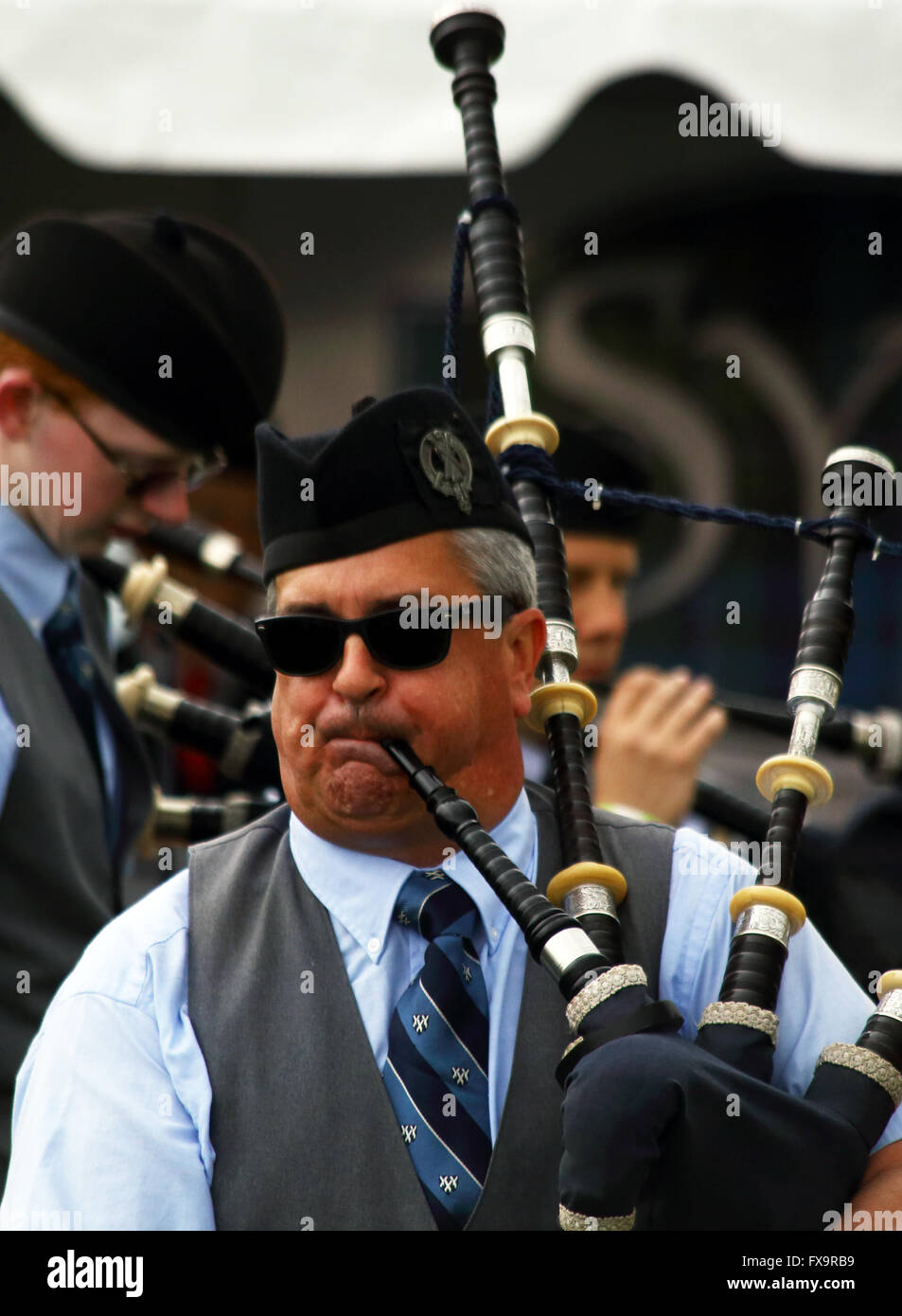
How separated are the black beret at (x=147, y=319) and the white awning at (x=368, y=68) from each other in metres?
3.32

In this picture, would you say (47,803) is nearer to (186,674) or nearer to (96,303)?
(96,303)

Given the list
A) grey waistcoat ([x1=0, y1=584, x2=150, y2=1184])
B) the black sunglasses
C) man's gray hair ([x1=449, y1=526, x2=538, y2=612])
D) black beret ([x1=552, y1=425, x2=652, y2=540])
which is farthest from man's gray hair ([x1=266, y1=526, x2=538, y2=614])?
black beret ([x1=552, y1=425, x2=652, y2=540])

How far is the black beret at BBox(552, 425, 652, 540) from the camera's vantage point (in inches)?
169

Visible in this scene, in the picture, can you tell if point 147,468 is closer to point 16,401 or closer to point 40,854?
point 16,401

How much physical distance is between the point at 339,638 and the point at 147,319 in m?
1.32

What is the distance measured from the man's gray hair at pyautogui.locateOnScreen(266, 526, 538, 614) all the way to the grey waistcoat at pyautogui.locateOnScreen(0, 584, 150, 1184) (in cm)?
86

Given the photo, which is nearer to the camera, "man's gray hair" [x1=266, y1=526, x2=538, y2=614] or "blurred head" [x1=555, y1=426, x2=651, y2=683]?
"man's gray hair" [x1=266, y1=526, x2=538, y2=614]

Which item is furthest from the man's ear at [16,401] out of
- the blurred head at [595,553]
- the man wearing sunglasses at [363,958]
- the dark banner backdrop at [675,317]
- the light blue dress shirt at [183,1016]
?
the dark banner backdrop at [675,317]

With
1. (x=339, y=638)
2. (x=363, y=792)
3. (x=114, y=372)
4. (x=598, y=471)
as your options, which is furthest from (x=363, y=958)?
(x=598, y=471)

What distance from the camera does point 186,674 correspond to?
18.6ft

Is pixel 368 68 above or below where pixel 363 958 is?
above

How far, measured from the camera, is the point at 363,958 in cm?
206

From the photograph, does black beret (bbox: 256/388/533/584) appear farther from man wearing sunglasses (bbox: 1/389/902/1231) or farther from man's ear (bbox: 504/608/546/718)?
man's ear (bbox: 504/608/546/718)

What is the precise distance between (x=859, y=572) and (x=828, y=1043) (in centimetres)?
618
